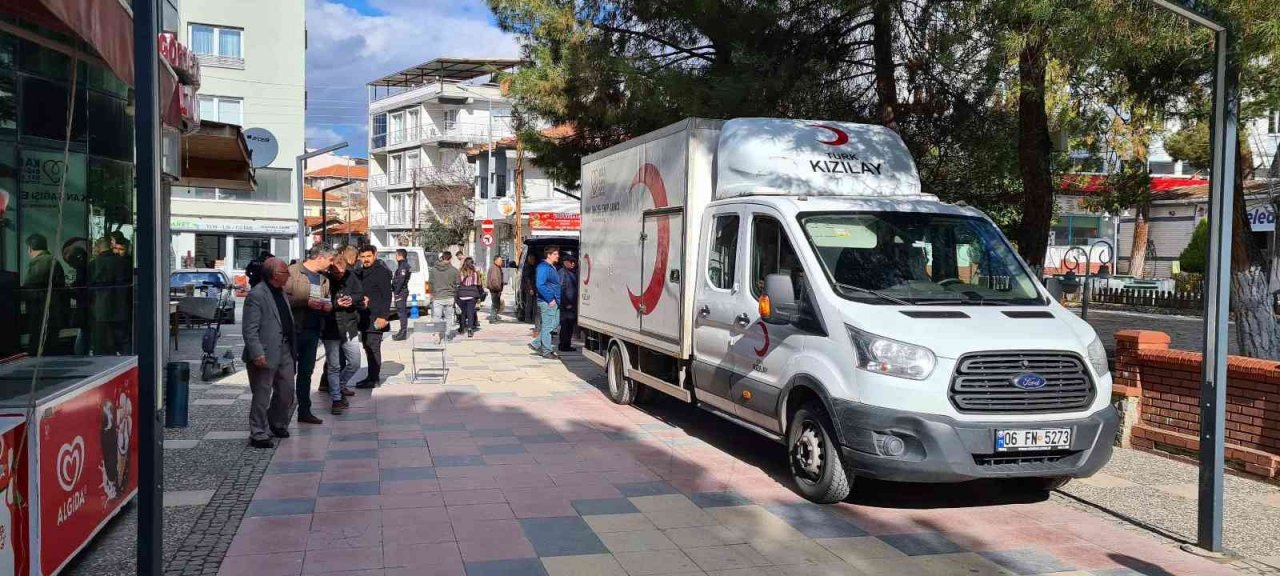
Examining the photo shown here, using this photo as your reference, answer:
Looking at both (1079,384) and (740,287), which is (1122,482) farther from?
(740,287)

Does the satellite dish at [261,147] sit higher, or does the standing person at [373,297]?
the satellite dish at [261,147]

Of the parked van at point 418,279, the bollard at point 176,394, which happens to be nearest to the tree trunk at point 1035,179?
the bollard at point 176,394

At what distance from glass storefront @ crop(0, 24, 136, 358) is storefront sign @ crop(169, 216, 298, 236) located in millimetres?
30885

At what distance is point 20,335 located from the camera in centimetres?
834

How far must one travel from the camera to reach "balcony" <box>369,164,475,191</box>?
57.9 meters

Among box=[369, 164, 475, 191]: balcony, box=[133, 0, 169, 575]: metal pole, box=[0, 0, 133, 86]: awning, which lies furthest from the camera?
box=[369, 164, 475, 191]: balcony

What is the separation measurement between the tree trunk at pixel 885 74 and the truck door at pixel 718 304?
4499 millimetres

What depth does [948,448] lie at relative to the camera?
6.22m

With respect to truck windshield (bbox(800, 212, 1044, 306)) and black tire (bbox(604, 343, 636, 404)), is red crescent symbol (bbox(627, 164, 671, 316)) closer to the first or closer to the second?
black tire (bbox(604, 343, 636, 404))

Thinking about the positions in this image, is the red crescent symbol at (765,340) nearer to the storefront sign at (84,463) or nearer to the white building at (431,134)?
the storefront sign at (84,463)

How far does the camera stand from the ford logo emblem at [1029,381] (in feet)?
20.8

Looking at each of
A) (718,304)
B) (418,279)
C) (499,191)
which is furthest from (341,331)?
(499,191)

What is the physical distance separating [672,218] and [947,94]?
5183mm

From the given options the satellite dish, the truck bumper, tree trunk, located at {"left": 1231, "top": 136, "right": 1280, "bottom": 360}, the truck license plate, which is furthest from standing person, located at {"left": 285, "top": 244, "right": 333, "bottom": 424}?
tree trunk, located at {"left": 1231, "top": 136, "right": 1280, "bottom": 360}
